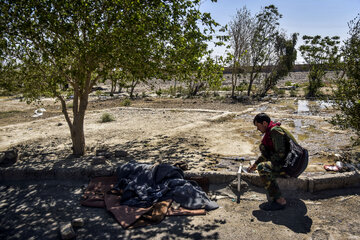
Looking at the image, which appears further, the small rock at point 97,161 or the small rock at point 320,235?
the small rock at point 97,161

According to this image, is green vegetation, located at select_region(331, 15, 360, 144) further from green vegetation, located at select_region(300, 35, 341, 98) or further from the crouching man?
green vegetation, located at select_region(300, 35, 341, 98)

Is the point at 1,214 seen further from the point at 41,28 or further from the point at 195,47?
the point at 195,47

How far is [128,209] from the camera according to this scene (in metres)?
3.73

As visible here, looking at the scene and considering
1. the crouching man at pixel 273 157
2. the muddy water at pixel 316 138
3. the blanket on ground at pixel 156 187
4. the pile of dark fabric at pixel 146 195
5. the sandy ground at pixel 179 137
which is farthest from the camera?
the sandy ground at pixel 179 137

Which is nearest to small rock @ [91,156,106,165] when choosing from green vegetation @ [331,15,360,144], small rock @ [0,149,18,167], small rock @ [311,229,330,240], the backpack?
small rock @ [0,149,18,167]

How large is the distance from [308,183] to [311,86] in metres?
16.9

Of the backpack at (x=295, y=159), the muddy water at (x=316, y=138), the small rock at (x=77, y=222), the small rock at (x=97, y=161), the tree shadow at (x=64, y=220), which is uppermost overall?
the backpack at (x=295, y=159)

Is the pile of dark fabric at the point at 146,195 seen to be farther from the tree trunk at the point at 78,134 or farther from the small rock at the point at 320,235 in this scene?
the tree trunk at the point at 78,134

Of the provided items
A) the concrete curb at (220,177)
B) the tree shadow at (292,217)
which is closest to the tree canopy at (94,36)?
the concrete curb at (220,177)

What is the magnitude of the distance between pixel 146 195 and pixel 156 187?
0.75ft

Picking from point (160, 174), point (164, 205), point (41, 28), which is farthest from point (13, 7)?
point (164, 205)

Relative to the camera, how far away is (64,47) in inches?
186

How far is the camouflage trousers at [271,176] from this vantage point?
12.4 ft

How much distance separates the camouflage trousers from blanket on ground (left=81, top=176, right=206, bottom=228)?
3.12ft
